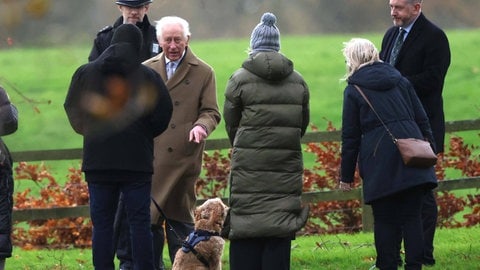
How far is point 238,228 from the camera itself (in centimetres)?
823

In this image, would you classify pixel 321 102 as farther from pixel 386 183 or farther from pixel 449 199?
pixel 386 183

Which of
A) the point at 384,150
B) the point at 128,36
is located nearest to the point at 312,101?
the point at 384,150

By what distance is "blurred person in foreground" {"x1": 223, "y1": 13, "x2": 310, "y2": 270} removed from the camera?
26.9 feet

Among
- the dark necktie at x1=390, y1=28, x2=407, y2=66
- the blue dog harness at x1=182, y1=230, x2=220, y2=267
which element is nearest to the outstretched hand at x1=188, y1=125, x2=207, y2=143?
the blue dog harness at x1=182, y1=230, x2=220, y2=267

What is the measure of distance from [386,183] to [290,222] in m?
0.77

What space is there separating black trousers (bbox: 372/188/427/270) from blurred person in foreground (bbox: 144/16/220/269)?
148cm

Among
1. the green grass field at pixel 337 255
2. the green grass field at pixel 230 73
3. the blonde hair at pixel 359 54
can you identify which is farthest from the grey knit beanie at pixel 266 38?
the green grass field at pixel 230 73

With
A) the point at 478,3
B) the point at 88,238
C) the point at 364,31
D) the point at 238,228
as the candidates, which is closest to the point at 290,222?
the point at 238,228

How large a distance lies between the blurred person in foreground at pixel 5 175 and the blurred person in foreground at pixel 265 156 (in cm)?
168

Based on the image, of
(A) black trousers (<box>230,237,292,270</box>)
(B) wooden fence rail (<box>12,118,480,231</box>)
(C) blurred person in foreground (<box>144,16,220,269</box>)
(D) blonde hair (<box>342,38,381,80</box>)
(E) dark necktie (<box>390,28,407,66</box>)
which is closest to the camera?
(A) black trousers (<box>230,237,292,270</box>)

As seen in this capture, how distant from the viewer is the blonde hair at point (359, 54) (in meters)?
8.66

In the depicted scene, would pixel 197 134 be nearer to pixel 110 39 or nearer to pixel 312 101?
pixel 110 39

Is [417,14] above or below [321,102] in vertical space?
below

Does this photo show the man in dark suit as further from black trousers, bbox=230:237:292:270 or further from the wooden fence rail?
the wooden fence rail
